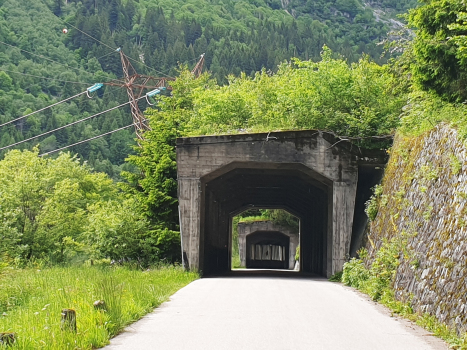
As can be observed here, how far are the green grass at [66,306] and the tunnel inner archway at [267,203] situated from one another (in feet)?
33.2

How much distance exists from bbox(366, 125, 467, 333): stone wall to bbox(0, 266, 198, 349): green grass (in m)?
4.86

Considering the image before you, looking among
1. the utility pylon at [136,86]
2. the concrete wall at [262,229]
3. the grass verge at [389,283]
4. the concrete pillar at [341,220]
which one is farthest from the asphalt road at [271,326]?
the utility pylon at [136,86]

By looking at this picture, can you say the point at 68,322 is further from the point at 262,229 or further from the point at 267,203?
the point at 262,229

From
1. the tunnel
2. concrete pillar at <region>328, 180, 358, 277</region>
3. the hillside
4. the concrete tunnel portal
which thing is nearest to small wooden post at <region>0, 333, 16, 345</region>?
the concrete tunnel portal

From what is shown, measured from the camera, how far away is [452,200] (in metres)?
12.4

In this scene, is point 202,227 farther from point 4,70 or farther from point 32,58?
point 32,58

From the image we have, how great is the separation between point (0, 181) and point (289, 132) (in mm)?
19876

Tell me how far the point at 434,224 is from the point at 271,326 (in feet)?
14.8

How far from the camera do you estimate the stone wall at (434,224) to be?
1058cm

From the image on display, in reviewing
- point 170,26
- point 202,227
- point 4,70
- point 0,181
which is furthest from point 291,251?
point 170,26

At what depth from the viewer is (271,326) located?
10.3 meters

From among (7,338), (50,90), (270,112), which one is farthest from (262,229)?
(50,90)

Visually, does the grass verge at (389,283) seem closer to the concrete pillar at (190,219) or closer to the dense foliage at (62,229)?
the concrete pillar at (190,219)

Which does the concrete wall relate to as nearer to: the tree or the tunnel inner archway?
the tunnel inner archway
